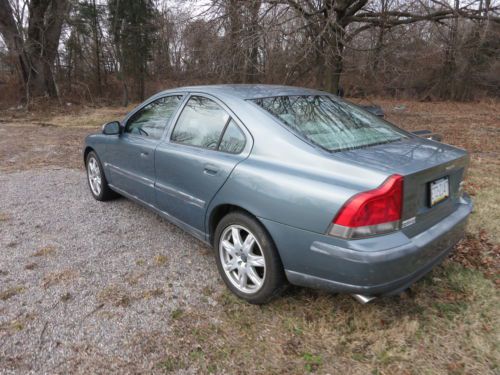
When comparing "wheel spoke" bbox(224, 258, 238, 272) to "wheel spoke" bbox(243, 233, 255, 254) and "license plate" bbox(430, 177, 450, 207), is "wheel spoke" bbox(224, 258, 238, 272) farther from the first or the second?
"license plate" bbox(430, 177, 450, 207)

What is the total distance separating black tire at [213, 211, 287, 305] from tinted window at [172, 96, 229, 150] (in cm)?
61

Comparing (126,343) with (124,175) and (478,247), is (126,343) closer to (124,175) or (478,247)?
(124,175)

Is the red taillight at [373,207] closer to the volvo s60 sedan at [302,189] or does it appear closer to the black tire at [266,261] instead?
the volvo s60 sedan at [302,189]

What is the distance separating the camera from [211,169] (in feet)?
8.91

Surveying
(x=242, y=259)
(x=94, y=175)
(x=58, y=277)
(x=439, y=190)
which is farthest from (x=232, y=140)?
(x=94, y=175)

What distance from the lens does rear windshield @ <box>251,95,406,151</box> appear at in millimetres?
2525

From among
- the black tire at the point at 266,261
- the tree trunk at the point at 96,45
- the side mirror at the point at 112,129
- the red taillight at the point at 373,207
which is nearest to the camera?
the red taillight at the point at 373,207

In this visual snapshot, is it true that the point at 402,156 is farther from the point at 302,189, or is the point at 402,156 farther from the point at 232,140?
the point at 232,140

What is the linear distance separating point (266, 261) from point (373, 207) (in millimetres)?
789

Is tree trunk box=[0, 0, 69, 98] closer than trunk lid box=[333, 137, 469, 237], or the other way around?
trunk lid box=[333, 137, 469, 237]

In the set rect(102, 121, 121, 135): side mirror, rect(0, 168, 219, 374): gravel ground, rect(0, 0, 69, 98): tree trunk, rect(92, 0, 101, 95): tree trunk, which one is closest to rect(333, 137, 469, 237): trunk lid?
rect(0, 168, 219, 374): gravel ground

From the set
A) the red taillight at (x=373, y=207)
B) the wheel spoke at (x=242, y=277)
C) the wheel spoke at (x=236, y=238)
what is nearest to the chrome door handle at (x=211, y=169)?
the wheel spoke at (x=236, y=238)

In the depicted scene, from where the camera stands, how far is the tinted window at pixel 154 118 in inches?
136

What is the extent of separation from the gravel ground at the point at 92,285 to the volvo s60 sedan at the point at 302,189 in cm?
36
